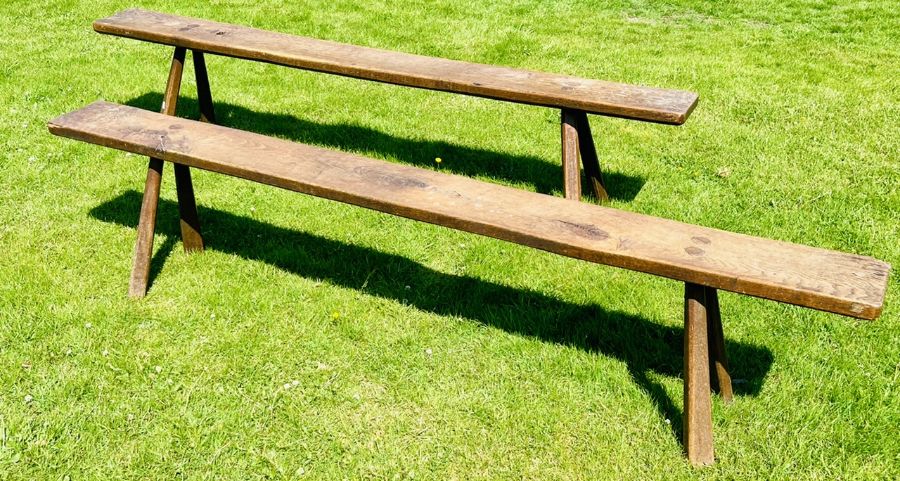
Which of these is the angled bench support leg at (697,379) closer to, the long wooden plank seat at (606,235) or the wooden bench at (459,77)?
the long wooden plank seat at (606,235)

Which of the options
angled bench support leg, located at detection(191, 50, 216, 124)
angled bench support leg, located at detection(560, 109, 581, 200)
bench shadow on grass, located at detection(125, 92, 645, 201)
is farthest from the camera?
angled bench support leg, located at detection(191, 50, 216, 124)

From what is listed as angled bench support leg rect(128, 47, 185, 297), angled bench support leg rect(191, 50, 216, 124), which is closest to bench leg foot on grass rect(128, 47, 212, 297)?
angled bench support leg rect(128, 47, 185, 297)

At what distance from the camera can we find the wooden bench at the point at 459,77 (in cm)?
408

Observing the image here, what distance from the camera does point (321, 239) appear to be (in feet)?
14.4

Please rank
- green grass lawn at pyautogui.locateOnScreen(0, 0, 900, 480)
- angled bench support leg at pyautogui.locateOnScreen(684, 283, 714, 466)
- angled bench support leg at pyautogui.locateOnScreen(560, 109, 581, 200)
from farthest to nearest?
angled bench support leg at pyautogui.locateOnScreen(560, 109, 581, 200) → green grass lawn at pyautogui.locateOnScreen(0, 0, 900, 480) → angled bench support leg at pyautogui.locateOnScreen(684, 283, 714, 466)

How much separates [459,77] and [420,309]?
1423mm

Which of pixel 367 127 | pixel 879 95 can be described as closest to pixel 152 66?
pixel 367 127

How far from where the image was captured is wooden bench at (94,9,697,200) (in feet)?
13.4

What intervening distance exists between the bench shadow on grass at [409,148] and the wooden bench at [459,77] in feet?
1.27

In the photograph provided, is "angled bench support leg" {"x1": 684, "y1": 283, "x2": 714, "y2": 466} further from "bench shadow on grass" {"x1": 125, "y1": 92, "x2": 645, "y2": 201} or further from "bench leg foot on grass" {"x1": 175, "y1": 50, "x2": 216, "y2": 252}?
"bench leg foot on grass" {"x1": 175, "y1": 50, "x2": 216, "y2": 252}

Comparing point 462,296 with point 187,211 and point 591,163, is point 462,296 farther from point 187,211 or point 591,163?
point 187,211

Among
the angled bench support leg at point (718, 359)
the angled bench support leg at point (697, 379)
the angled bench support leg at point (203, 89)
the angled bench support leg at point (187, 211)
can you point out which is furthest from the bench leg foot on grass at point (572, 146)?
the angled bench support leg at point (203, 89)

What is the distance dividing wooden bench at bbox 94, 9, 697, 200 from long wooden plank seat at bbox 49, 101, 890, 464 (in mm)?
1036

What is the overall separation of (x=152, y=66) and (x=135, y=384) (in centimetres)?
423
